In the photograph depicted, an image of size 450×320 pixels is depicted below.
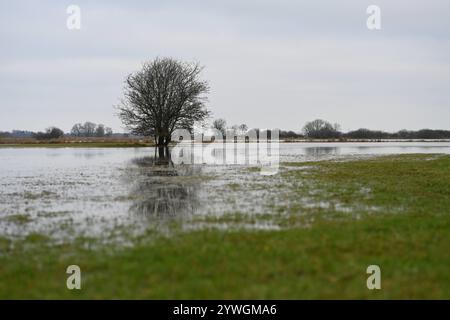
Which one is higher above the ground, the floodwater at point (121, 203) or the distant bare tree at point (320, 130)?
the distant bare tree at point (320, 130)

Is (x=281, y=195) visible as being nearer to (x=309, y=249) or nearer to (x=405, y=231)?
(x=405, y=231)

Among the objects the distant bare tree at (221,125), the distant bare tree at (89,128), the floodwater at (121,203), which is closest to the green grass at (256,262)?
the floodwater at (121,203)

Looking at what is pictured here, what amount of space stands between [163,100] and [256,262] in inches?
2253

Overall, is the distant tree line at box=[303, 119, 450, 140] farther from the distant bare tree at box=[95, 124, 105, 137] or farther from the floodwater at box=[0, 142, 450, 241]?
the floodwater at box=[0, 142, 450, 241]

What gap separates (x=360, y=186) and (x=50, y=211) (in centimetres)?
1260

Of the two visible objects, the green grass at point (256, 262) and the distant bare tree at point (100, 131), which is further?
the distant bare tree at point (100, 131)

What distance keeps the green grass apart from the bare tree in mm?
53385

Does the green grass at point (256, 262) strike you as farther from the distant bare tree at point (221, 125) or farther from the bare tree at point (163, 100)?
the distant bare tree at point (221, 125)

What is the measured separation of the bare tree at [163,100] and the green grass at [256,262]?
5338 cm

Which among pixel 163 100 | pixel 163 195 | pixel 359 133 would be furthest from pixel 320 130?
pixel 163 195

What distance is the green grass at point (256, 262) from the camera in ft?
20.2

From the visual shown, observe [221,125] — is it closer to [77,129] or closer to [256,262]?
[77,129]

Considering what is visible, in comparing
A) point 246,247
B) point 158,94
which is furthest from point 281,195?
point 158,94
